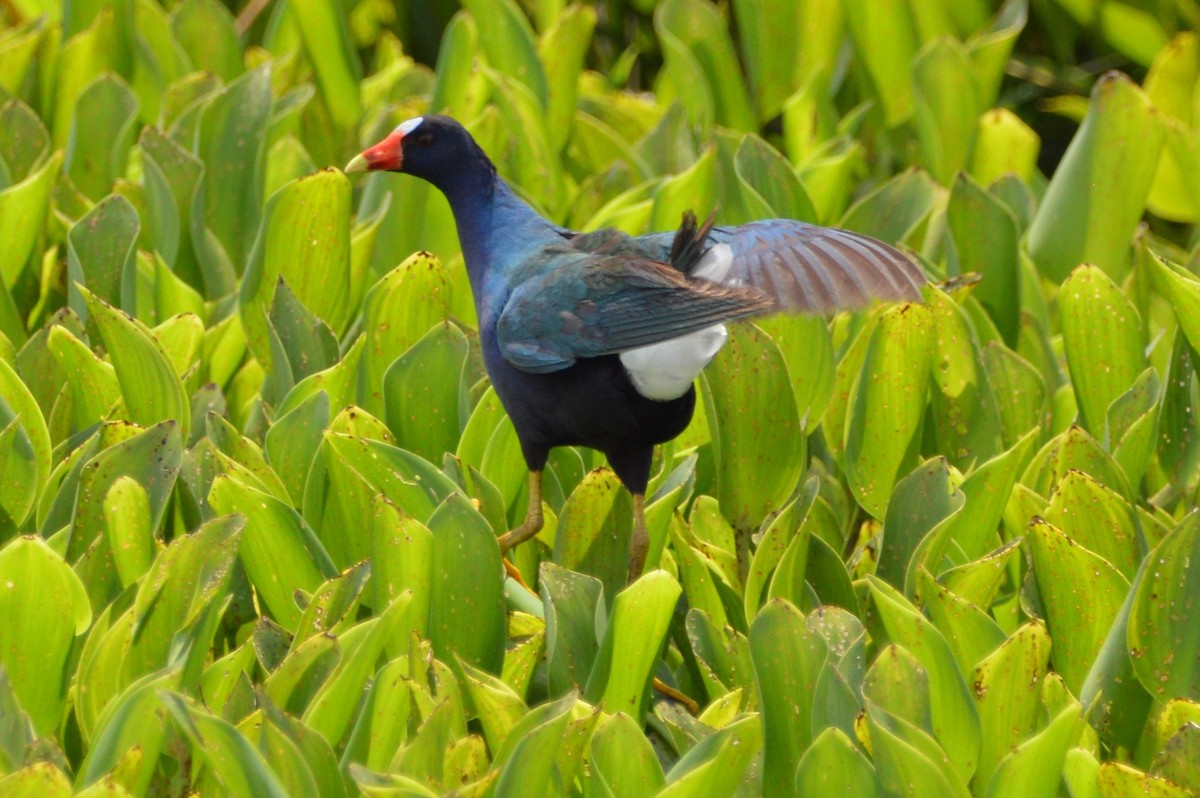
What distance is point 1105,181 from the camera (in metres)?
2.80

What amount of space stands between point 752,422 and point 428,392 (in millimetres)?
460

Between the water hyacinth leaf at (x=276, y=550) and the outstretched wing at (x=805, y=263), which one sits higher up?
the outstretched wing at (x=805, y=263)

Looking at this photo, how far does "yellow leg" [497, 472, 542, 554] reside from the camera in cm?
216

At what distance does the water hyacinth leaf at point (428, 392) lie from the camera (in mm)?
2133

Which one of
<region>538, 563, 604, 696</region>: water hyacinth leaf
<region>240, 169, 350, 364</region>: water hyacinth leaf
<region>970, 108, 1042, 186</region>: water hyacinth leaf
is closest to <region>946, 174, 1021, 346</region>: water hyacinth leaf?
<region>970, 108, 1042, 186</region>: water hyacinth leaf

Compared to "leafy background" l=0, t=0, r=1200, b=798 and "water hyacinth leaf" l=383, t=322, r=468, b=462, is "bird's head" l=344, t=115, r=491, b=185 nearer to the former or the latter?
"leafy background" l=0, t=0, r=1200, b=798

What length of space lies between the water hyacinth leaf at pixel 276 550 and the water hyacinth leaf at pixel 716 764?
2.04ft

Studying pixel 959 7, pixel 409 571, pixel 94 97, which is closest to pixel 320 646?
pixel 409 571

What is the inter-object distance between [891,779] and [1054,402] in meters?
1.22

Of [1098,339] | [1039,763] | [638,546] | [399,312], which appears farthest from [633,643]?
[1098,339]

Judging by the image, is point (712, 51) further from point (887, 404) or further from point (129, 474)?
point (129, 474)

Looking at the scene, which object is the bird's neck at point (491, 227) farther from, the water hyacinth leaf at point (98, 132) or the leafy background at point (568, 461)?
the water hyacinth leaf at point (98, 132)

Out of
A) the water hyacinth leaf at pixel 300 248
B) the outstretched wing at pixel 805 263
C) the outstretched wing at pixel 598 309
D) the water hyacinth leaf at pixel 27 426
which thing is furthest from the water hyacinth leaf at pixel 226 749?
the water hyacinth leaf at pixel 300 248

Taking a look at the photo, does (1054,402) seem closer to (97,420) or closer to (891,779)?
(891,779)
